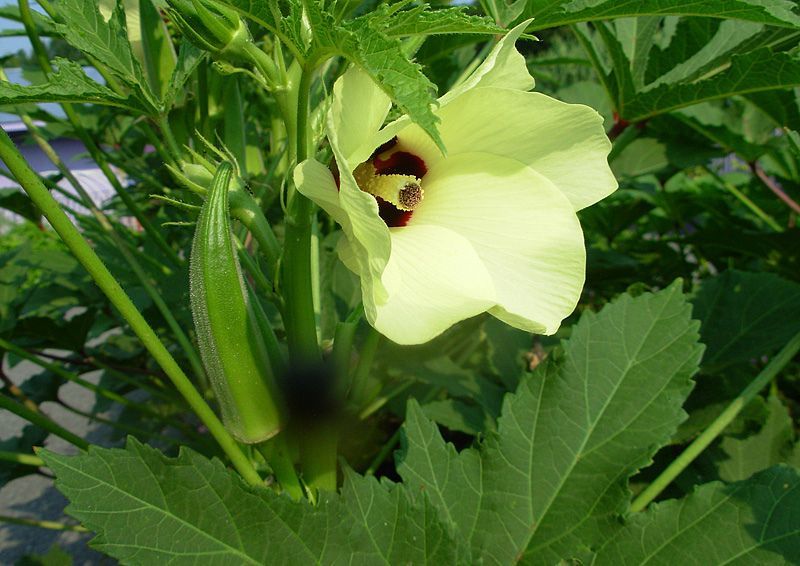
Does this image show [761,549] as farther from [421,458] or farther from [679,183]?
[679,183]

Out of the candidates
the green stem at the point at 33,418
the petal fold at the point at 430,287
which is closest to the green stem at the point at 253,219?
the petal fold at the point at 430,287

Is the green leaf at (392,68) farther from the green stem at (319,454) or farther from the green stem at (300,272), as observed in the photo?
the green stem at (319,454)

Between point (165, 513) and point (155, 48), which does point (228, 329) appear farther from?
point (155, 48)

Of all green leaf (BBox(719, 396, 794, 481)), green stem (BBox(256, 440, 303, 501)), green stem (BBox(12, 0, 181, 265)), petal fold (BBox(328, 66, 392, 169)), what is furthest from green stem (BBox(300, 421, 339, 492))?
green leaf (BBox(719, 396, 794, 481))

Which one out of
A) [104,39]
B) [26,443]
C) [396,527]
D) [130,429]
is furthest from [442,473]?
[26,443]

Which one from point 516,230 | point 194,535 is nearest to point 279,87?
point 516,230

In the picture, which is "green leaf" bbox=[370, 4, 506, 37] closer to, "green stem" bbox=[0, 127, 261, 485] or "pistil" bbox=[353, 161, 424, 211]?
"pistil" bbox=[353, 161, 424, 211]
